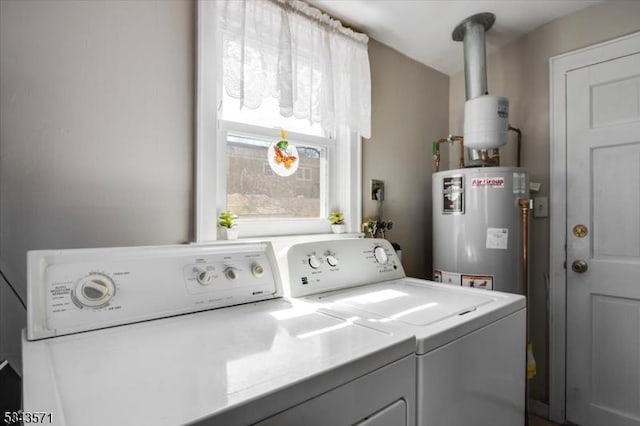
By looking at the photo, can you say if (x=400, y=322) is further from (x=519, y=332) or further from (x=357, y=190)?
(x=357, y=190)

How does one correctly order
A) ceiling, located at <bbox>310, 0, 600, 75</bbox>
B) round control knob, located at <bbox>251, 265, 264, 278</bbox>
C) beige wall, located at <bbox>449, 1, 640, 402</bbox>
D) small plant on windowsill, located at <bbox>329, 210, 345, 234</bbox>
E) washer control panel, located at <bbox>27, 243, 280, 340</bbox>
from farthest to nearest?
beige wall, located at <bbox>449, 1, 640, 402</bbox> < small plant on windowsill, located at <bbox>329, 210, 345, 234</bbox> < ceiling, located at <bbox>310, 0, 600, 75</bbox> < round control knob, located at <bbox>251, 265, 264, 278</bbox> < washer control panel, located at <bbox>27, 243, 280, 340</bbox>

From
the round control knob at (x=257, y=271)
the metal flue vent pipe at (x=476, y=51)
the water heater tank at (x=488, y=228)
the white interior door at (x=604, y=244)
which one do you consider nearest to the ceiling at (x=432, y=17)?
the metal flue vent pipe at (x=476, y=51)

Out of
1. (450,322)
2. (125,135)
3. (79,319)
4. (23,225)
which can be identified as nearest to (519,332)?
(450,322)

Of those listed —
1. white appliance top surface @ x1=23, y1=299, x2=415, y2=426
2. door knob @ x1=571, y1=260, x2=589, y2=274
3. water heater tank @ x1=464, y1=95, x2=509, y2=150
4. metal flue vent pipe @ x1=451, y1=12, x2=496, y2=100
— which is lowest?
white appliance top surface @ x1=23, y1=299, x2=415, y2=426

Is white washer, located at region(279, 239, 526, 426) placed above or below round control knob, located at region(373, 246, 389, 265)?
below

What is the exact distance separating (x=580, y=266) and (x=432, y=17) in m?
1.63

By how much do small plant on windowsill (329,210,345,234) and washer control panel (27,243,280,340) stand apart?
0.72 meters

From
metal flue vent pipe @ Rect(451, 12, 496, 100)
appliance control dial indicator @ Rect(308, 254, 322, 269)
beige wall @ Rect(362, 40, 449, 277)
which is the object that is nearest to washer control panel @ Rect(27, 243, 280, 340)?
appliance control dial indicator @ Rect(308, 254, 322, 269)

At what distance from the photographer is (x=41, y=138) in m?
1.15

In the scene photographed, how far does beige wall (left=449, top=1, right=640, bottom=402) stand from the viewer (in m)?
2.07

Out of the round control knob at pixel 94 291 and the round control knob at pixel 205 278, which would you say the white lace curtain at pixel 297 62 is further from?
the round control knob at pixel 94 291

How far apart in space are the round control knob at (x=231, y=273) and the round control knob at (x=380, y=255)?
68cm

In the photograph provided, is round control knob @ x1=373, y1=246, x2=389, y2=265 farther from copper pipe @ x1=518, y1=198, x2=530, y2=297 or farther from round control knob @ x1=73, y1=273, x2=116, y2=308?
round control knob @ x1=73, y1=273, x2=116, y2=308

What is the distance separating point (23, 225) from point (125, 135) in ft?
1.42
